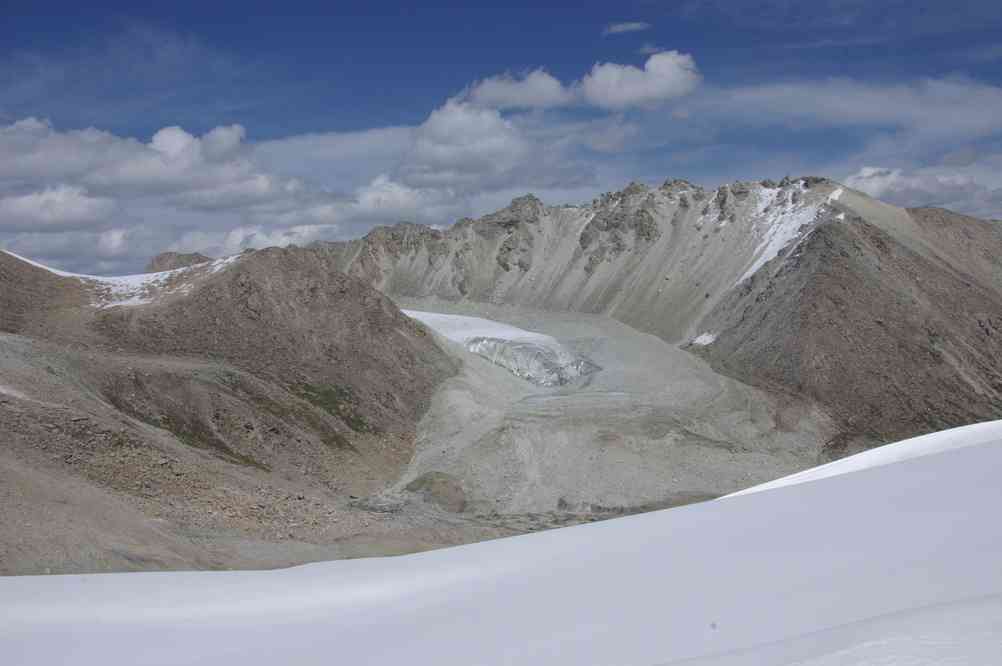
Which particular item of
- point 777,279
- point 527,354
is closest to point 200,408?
point 527,354

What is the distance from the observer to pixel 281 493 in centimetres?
2480

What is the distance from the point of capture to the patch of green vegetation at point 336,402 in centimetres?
3553

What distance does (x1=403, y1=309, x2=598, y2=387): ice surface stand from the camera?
45594mm

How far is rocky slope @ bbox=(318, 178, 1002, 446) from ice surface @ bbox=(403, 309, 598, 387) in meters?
8.20

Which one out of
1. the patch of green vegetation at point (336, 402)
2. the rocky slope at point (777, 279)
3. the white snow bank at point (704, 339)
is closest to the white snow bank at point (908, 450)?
the patch of green vegetation at point (336, 402)

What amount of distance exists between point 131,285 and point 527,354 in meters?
18.5

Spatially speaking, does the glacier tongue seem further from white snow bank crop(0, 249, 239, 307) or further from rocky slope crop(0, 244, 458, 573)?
white snow bank crop(0, 249, 239, 307)

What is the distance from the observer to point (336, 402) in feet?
119

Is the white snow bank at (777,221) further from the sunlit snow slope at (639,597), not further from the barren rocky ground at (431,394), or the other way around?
the sunlit snow slope at (639,597)

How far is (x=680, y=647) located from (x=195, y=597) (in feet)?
21.4

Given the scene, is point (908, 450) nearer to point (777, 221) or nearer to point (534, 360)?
point (534, 360)

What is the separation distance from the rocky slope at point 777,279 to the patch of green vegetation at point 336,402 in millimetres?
19131

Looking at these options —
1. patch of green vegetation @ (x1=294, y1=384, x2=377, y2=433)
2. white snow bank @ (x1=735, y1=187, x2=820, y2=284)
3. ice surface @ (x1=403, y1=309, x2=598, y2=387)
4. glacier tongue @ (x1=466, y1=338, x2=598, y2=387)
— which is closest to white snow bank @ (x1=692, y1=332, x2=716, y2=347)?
white snow bank @ (x1=735, y1=187, x2=820, y2=284)

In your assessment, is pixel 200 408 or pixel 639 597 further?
pixel 200 408
